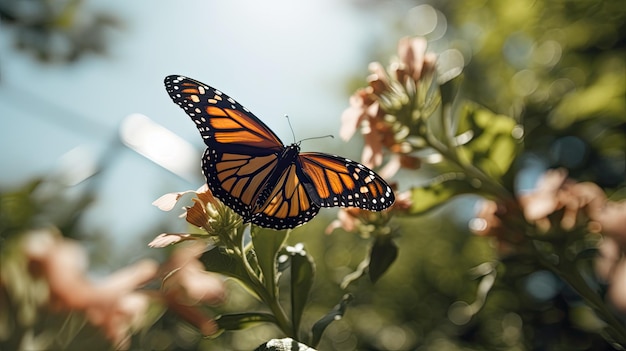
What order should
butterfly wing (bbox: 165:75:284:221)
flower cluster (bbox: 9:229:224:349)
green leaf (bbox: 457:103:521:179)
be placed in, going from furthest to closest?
1. green leaf (bbox: 457:103:521:179)
2. butterfly wing (bbox: 165:75:284:221)
3. flower cluster (bbox: 9:229:224:349)

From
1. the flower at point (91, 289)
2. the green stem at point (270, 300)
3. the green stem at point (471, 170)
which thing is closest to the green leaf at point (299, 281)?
the green stem at point (270, 300)

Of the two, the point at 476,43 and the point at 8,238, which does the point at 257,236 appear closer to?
the point at 8,238

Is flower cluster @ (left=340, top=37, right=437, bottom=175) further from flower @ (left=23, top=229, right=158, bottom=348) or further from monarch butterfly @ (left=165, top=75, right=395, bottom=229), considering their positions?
flower @ (left=23, top=229, right=158, bottom=348)

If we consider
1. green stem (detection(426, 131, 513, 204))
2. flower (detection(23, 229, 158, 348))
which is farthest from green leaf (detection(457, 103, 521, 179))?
flower (detection(23, 229, 158, 348))

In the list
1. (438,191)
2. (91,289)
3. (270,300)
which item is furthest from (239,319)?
(438,191)

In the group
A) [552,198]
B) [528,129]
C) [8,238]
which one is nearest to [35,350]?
[8,238]

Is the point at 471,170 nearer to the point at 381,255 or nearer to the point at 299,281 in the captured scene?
the point at 381,255

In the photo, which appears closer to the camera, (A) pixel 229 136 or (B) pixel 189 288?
(B) pixel 189 288
